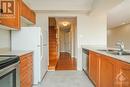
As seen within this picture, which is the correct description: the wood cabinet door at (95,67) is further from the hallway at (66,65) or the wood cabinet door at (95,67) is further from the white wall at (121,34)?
the white wall at (121,34)

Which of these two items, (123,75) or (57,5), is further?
(57,5)

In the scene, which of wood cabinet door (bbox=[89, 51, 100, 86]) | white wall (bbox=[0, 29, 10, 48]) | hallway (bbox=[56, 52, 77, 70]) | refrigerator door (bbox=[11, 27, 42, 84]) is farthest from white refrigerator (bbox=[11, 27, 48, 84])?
hallway (bbox=[56, 52, 77, 70])

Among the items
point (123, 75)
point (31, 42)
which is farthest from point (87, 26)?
point (123, 75)

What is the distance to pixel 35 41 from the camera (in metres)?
4.70

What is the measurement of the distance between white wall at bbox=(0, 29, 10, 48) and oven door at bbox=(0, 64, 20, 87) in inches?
63.9

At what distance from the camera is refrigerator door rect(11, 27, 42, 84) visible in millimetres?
4699

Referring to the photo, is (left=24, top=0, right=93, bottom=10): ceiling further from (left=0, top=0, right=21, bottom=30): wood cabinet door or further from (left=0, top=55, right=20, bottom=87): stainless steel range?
(left=0, top=55, right=20, bottom=87): stainless steel range

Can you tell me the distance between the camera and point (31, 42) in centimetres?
472

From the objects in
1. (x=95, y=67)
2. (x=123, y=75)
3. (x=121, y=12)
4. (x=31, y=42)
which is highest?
(x=121, y=12)

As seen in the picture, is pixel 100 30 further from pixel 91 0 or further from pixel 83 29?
pixel 91 0

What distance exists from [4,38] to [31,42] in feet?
2.13

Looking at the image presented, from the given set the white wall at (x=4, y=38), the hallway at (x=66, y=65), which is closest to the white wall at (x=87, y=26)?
the hallway at (x=66, y=65)

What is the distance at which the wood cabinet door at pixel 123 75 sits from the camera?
2.16 metres

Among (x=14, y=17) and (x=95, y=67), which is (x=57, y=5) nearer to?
(x=14, y=17)
